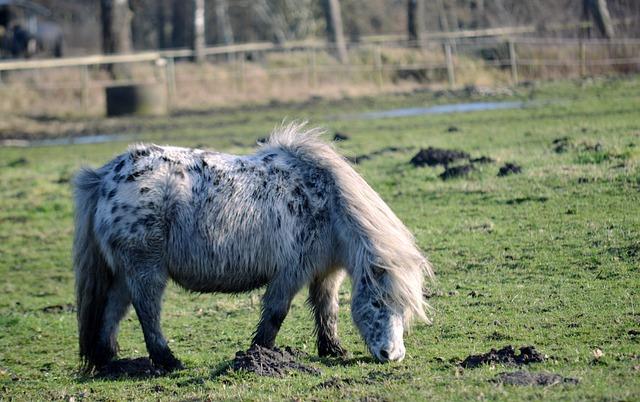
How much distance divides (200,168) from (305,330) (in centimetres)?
195

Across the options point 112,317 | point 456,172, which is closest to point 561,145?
point 456,172

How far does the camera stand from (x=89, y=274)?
25.6 feet

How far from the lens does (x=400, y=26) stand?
5344 cm

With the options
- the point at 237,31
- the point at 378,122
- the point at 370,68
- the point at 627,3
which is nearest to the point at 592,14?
the point at 627,3

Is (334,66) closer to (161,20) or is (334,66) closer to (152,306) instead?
(152,306)

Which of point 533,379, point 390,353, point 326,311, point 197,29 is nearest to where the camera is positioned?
point 533,379

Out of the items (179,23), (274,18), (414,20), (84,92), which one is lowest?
(84,92)

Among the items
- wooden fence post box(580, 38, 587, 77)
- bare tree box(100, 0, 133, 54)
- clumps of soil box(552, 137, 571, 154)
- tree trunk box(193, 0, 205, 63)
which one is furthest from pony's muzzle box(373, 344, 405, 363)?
tree trunk box(193, 0, 205, 63)

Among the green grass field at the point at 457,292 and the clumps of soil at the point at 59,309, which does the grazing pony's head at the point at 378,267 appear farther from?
the clumps of soil at the point at 59,309

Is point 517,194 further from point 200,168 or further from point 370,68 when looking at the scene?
point 370,68

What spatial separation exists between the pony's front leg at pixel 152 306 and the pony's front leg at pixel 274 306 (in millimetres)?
708

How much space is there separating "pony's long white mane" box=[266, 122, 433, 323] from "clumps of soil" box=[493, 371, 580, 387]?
1.15 meters

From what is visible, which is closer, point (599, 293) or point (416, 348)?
point (416, 348)

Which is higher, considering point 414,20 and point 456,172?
point 414,20
